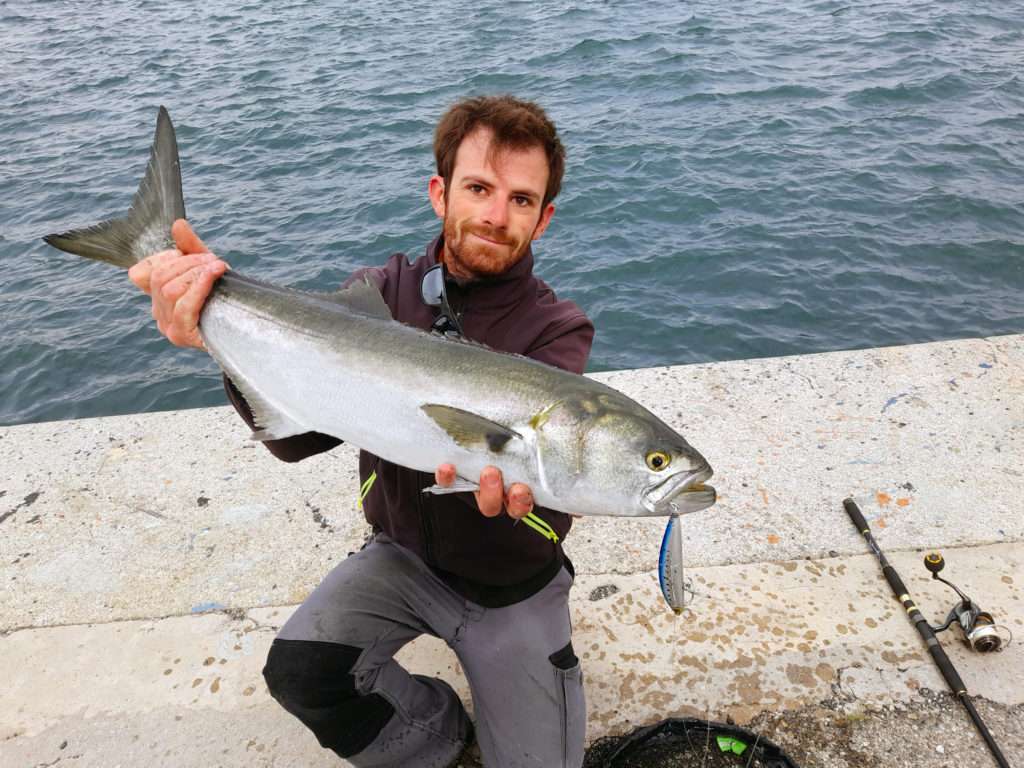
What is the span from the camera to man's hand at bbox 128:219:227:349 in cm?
277

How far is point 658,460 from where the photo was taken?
241 centimetres

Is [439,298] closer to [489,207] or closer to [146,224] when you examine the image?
[489,207]

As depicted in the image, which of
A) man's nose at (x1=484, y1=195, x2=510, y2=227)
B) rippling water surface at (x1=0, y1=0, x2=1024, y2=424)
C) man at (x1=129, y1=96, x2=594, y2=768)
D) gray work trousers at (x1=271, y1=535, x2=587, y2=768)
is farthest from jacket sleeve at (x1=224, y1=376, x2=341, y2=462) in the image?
rippling water surface at (x1=0, y1=0, x2=1024, y2=424)

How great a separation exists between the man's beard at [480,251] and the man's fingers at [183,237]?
1.03m

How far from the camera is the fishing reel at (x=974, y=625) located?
3.08 m

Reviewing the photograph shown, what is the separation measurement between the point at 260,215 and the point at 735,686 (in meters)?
9.83

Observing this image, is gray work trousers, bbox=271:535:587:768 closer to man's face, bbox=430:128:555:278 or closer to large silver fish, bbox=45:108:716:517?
large silver fish, bbox=45:108:716:517

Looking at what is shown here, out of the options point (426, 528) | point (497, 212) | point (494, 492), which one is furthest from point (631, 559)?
point (497, 212)

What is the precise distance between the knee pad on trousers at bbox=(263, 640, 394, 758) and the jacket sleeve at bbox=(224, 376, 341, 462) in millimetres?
768

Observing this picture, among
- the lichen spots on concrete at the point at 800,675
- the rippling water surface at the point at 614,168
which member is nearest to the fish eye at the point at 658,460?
the lichen spots on concrete at the point at 800,675

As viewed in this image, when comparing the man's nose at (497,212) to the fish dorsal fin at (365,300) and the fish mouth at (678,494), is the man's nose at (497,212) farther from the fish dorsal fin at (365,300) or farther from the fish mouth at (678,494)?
the fish mouth at (678,494)

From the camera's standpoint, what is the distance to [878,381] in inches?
197

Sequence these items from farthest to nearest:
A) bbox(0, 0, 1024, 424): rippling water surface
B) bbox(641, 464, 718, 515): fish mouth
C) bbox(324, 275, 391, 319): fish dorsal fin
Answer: bbox(0, 0, 1024, 424): rippling water surface
bbox(324, 275, 391, 319): fish dorsal fin
bbox(641, 464, 718, 515): fish mouth

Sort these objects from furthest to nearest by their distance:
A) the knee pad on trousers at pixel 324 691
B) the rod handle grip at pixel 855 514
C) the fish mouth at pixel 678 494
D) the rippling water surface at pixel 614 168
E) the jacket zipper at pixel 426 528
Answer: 1. the rippling water surface at pixel 614 168
2. the rod handle grip at pixel 855 514
3. the jacket zipper at pixel 426 528
4. the knee pad on trousers at pixel 324 691
5. the fish mouth at pixel 678 494
